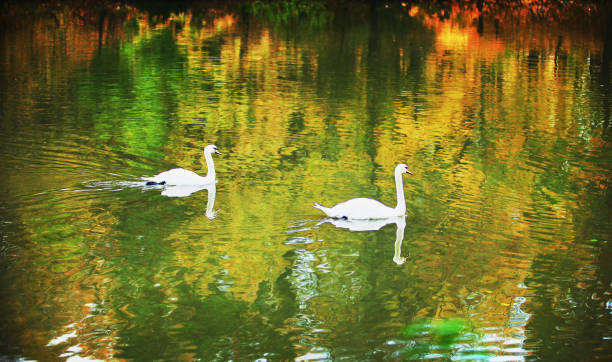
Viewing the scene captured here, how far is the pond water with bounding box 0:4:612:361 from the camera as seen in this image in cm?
741

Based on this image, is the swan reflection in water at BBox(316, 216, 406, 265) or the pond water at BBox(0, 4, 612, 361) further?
the swan reflection in water at BBox(316, 216, 406, 265)

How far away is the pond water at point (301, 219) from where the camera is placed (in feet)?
24.3

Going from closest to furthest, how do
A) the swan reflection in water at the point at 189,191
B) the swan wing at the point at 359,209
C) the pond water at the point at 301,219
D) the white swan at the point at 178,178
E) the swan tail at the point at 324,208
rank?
1. the pond water at the point at 301,219
2. the swan wing at the point at 359,209
3. the swan tail at the point at 324,208
4. the swan reflection in water at the point at 189,191
5. the white swan at the point at 178,178

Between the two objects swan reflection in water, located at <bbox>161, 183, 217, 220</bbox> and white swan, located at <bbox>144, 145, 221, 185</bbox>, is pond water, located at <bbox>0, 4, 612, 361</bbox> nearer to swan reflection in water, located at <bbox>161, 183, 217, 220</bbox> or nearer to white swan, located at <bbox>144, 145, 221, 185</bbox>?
swan reflection in water, located at <bbox>161, 183, 217, 220</bbox>

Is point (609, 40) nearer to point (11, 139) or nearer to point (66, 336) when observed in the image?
point (11, 139)

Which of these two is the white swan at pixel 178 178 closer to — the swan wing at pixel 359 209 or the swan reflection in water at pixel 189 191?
the swan reflection in water at pixel 189 191

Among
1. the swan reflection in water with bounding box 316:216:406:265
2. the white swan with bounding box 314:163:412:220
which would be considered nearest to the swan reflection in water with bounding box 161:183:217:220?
the white swan with bounding box 314:163:412:220

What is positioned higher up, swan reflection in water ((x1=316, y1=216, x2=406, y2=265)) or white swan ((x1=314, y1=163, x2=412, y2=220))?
white swan ((x1=314, y1=163, x2=412, y2=220))

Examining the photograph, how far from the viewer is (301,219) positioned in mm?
10500

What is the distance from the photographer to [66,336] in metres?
7.15

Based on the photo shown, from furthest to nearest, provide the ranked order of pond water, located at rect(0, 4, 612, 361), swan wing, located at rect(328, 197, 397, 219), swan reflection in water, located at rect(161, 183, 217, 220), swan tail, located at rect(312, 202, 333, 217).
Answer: swan reflection in water, located at rect(161, 183, 217, 220)
swan tail, located at rect(312, 202, 333, 217)
swan wing, located at rect(328, 197, 397, 219)
pond water, located at rect(0, 4, 612, 361)

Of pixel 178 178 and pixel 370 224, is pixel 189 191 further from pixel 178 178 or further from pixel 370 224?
pixel 370 224

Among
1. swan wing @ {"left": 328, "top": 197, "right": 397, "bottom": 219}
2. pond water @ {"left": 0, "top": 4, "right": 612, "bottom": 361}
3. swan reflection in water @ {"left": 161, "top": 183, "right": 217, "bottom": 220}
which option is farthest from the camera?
swan reflection in water @ {"left": 161, "top": 183, "right": 217, "bottom": 220}

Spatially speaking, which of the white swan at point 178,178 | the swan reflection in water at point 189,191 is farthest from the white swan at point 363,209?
the white swan at point 178,178
